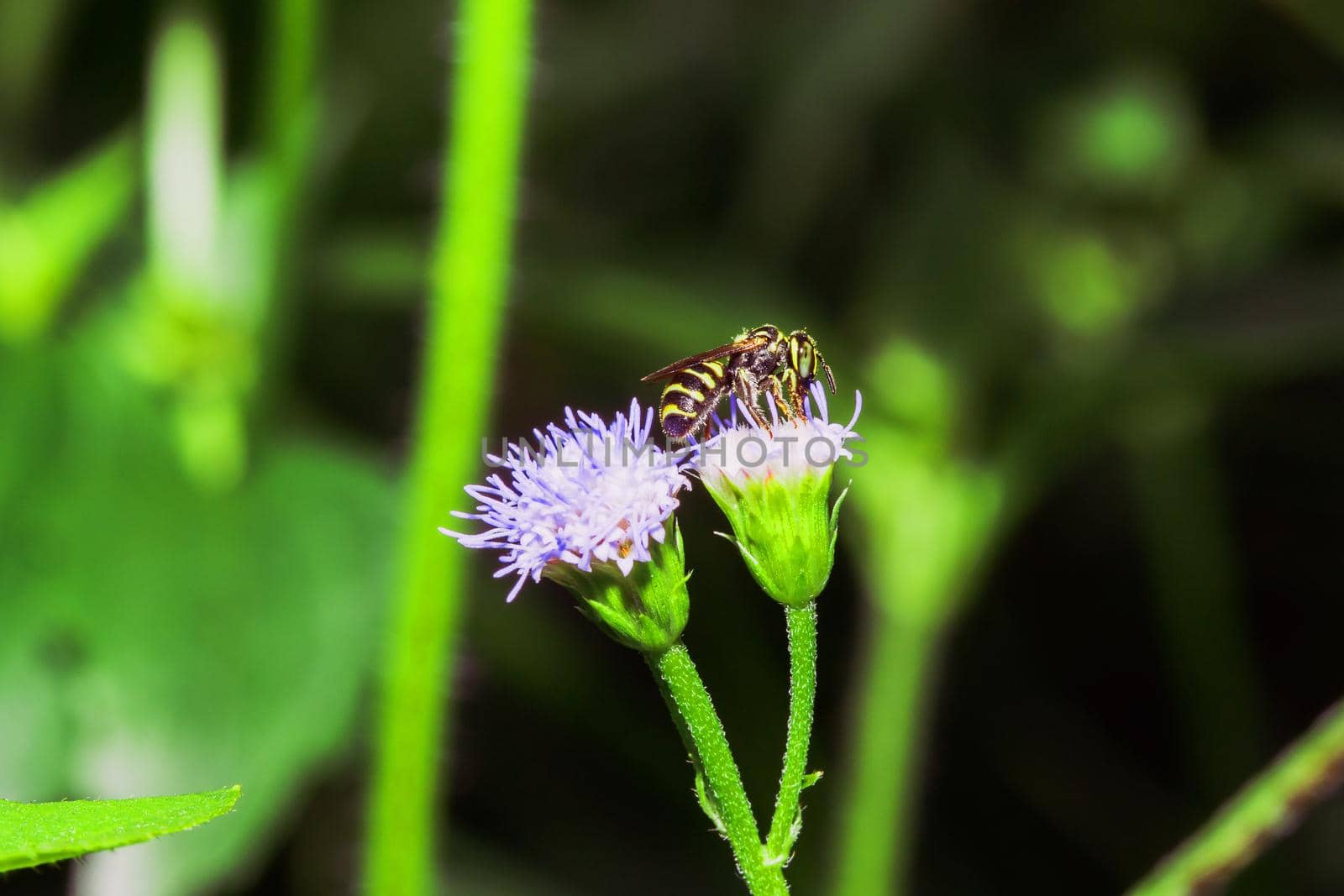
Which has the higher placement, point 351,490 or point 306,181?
point 306,181

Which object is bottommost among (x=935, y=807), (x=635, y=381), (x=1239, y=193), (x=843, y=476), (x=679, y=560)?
(x=935, y=807)

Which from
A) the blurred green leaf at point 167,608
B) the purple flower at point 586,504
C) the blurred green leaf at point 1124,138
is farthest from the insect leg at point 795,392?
the blurred green leaf at point 1124,138

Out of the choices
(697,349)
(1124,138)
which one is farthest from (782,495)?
(1124,138)

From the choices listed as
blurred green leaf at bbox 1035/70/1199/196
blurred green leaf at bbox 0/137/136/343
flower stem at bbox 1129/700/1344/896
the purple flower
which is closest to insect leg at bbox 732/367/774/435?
the purple flower

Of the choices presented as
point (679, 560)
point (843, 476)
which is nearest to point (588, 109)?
point (843, 476)

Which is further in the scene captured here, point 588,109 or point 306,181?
point 588,109

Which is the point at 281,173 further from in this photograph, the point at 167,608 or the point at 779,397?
the point at 779,397

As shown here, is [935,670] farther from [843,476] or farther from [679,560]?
[679,560]
